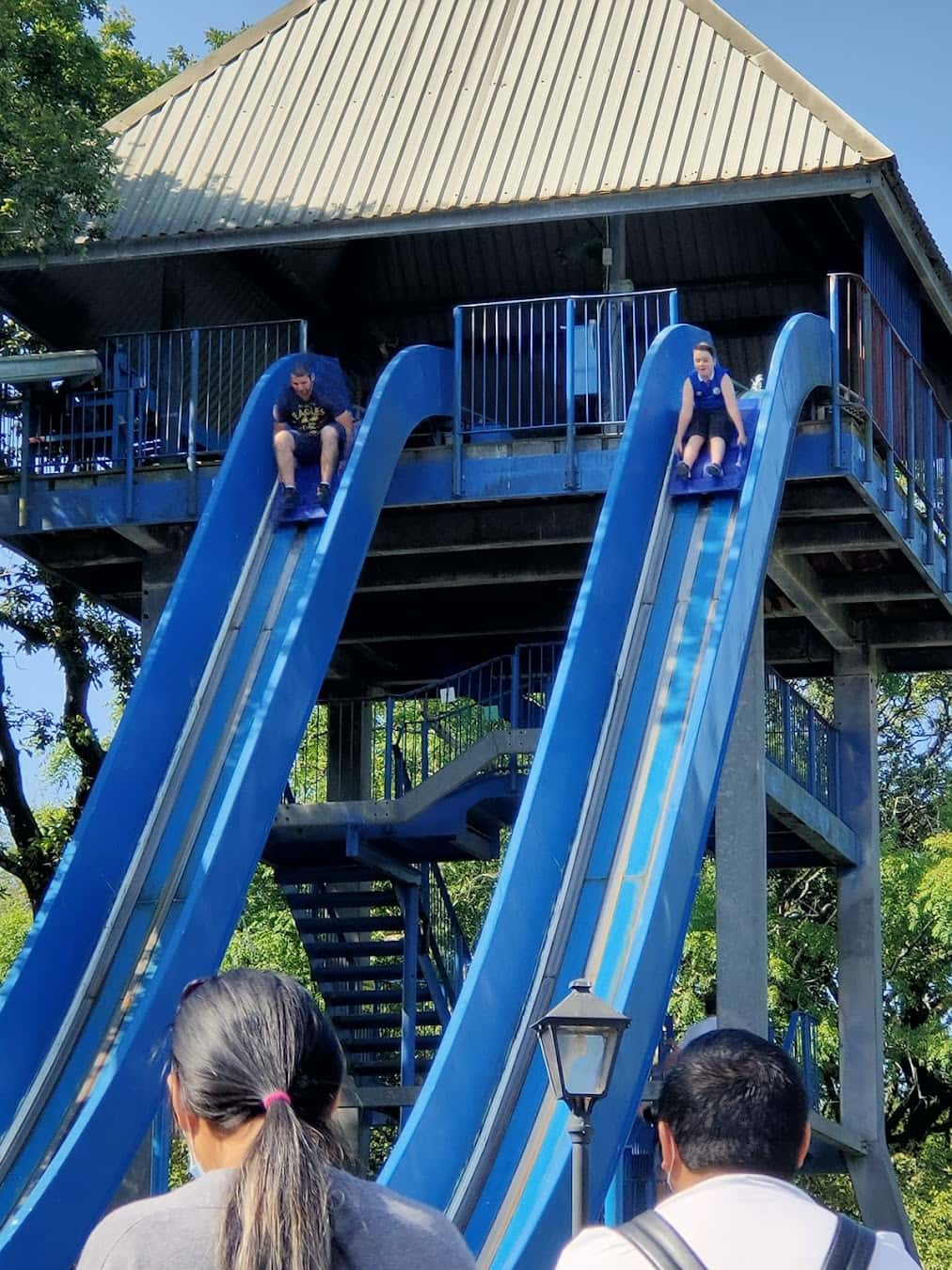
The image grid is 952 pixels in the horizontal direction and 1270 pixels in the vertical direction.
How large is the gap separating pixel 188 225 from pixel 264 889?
13922 millimetres

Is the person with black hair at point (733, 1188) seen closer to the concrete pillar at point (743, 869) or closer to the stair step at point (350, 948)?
the concrete pillar at point (743, 869)

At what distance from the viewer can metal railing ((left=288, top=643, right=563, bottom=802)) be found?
69.5ft

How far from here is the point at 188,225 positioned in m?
19.3

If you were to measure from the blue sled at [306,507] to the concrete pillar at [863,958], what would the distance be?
6.79 metres

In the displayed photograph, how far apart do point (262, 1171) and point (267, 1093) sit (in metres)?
0.12

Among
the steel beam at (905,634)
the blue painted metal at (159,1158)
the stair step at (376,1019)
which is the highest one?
the steel beam at (905,634)

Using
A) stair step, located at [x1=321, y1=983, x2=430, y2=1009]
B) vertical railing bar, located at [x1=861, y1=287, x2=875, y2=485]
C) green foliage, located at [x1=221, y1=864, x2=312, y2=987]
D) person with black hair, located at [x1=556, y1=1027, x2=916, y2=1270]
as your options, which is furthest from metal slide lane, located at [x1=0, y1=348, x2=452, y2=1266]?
green foliage, located at [x1=221, y1=864, x2=312, y2=987]

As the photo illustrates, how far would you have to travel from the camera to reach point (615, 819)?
49.0 ft

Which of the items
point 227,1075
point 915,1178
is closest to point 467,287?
point 915,1178

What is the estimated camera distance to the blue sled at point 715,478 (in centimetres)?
1683

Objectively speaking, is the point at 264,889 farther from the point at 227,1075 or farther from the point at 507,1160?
the point at 227,1075

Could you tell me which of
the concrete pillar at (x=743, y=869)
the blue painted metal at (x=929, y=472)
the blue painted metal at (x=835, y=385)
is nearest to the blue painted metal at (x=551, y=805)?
the blue painted metal at (x=835, y=385)

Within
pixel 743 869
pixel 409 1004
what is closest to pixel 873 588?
pixel 743 869

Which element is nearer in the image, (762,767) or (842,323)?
(762,767)
